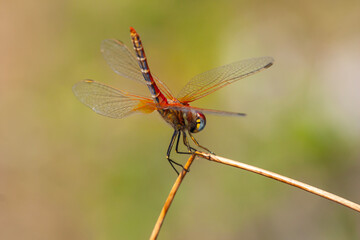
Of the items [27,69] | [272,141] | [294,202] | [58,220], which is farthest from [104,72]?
[294,202]

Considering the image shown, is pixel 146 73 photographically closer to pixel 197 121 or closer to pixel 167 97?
pixel 167 97

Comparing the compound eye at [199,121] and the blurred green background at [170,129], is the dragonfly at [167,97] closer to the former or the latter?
the compound eye at [199,121]

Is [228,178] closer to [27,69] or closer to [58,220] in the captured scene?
[58,220]

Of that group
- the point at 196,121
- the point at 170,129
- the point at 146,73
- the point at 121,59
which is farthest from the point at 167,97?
the point at 170,129

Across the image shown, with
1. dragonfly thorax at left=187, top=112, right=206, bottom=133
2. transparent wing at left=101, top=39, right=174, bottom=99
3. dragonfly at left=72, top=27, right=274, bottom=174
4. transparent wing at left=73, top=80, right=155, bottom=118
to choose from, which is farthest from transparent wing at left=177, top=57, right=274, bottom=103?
transparent wing at left=101, top=39, right=174, bottom=99

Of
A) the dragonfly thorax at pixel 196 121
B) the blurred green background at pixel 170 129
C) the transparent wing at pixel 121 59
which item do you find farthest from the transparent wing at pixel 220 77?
the blurred green background at pixel 170 129
